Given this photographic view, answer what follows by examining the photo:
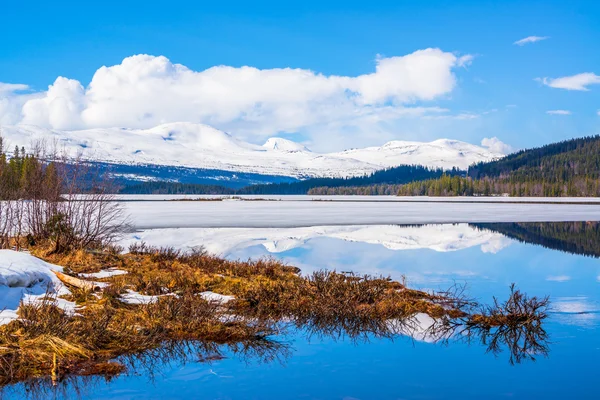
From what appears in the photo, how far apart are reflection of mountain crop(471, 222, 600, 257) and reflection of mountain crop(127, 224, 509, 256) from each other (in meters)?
1.34

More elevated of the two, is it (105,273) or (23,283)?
(23,283)

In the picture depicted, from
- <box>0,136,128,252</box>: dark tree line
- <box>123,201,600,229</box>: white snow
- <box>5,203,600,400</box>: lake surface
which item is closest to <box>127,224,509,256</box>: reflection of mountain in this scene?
<box>123,201,600,229</box>: white snow

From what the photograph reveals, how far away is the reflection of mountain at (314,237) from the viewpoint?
2192 cm

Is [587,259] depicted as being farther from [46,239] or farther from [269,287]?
[46,239]

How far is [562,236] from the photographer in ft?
89.7

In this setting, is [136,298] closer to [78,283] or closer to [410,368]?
[78,283]

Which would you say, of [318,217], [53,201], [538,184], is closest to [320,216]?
[318,217]

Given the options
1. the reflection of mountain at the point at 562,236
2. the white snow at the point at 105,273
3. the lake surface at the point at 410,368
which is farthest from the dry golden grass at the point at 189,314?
the reflection of mountain at the point at 562,236

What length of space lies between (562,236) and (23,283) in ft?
81.0

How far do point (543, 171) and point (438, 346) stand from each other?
204129mm

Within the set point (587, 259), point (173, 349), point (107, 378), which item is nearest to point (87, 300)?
point (173, 349)

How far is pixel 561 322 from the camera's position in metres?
9.87

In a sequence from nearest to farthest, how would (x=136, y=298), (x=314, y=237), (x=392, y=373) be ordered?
(x=392, y=373)
(x=136, y=298)
(x=314, y=237)

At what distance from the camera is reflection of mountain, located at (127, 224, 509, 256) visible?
71.9 feet
